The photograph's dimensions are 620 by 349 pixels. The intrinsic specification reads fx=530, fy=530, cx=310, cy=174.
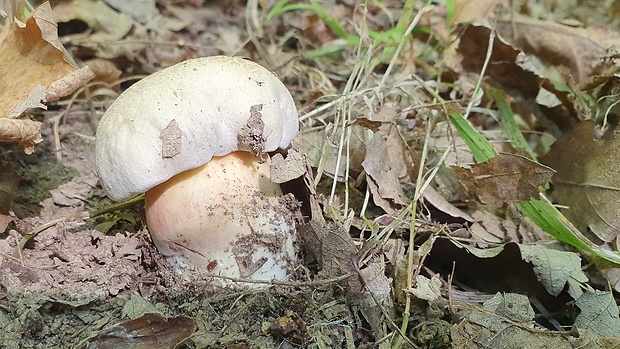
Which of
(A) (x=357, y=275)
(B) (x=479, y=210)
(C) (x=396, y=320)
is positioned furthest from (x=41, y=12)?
(B) (x=479, y=210)

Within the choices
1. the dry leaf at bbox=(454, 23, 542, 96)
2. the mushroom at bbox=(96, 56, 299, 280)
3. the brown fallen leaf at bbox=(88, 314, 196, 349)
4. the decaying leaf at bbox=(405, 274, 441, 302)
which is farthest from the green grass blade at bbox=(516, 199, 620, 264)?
the brown fallen leaf at bbox=(88, 314, 196, 349)

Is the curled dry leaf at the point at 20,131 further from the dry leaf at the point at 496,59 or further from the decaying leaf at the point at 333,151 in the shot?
the dry leaf at the point at 496,59

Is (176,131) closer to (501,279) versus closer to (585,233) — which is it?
(501,279)

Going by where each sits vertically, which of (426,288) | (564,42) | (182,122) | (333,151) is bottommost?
(426,288)

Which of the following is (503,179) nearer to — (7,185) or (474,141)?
(474,141)

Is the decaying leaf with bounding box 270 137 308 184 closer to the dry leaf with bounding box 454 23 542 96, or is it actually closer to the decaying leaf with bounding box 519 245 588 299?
the decaying leaf with bounding box 519 245 588 299

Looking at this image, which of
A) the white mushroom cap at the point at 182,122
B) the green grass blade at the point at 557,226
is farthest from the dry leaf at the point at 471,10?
the white mushroom cap at the point at 182,122

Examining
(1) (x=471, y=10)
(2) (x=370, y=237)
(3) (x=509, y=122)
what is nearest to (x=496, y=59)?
(3) (x=509, y=122)
